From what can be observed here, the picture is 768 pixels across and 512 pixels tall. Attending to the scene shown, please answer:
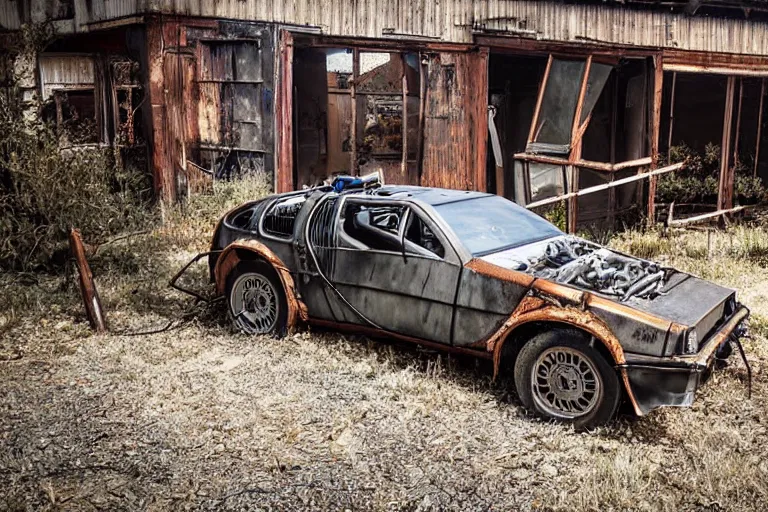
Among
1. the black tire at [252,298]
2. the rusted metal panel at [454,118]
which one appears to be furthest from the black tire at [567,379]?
the rusted metal panel at [454,118]

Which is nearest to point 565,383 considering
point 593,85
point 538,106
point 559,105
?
point 538,106

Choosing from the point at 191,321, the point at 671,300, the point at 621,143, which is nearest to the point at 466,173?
the point at 621,143

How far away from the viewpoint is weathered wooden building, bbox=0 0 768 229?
11.2 m

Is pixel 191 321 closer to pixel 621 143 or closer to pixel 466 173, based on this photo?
pixel 466 173

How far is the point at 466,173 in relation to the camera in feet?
41.8

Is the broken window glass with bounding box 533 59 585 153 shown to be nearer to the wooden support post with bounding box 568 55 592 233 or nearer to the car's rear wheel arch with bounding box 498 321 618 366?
the wooden support post with bounding box 568 55 592 233

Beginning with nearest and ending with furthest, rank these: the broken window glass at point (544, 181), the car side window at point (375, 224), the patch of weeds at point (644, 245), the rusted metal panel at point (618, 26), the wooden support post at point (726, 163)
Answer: the car side window at point (375, 224) → the patch of weeds at point (644, 245) → the broken window glass at point (544, 181) → the rusted metal panel at point (618, 26) → the wooden support post at point (726, 163)

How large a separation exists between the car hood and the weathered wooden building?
19.3 ft

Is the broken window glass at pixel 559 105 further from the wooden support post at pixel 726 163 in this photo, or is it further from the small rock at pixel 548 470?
the small rock at pixel 548 470

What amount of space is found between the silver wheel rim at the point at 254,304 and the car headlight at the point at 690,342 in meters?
3.68

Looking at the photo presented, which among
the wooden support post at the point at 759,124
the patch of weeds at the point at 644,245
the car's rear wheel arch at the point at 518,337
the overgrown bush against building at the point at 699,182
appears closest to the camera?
the car's rear wheel arch at the point at 518,337

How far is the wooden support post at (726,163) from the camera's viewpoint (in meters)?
14.1

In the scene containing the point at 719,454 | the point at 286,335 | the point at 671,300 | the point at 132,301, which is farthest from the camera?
the point at 132,301

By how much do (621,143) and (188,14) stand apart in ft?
28.3
